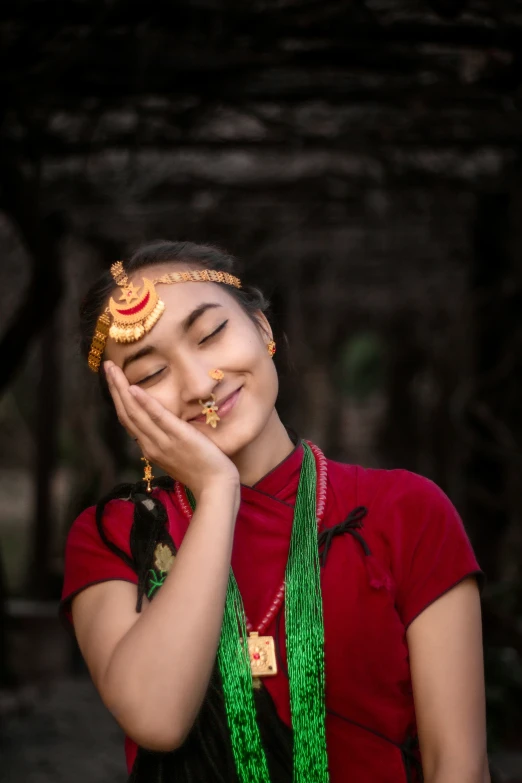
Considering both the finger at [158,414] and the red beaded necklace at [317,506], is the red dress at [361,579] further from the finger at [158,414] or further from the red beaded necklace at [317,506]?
the finger at [158,414]

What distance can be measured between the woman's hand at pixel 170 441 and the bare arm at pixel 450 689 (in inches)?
16.8

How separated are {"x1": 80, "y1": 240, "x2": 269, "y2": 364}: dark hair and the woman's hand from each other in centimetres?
19

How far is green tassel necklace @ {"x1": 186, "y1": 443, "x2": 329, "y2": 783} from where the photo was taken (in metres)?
1.85

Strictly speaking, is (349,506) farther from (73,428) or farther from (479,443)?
(73,428)

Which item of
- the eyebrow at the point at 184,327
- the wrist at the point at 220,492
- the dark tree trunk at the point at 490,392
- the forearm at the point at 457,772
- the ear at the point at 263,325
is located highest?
the eyebrow at the point at 184,327

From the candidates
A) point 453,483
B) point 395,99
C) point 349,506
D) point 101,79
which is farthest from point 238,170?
point 349,506

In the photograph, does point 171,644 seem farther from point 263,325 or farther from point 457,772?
point 263,325

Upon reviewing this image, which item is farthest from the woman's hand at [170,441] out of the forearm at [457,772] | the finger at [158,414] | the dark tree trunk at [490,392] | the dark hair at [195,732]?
the dark tree trunk at [490,392]

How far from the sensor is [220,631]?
1.84 metres

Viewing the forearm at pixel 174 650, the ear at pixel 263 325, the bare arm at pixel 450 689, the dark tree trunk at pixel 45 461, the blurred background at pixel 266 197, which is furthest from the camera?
the dark tree trunk at pixel 45 461

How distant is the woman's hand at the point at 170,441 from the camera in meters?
1.91

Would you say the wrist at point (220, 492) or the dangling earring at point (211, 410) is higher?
the dangling earring at point (211, 410)

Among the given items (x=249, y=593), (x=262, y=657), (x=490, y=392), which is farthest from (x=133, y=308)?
(x=490, y=392)

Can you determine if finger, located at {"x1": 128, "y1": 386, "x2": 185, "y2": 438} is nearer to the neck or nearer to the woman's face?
the woman's face
